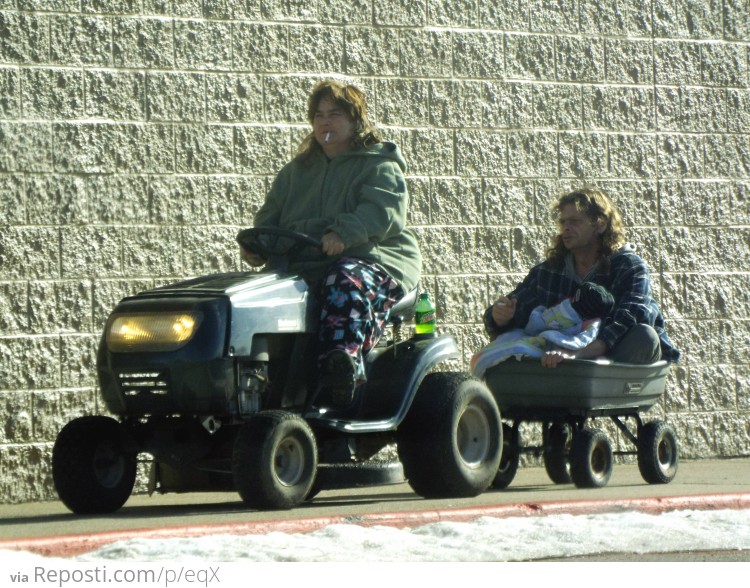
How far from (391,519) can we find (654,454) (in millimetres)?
2756

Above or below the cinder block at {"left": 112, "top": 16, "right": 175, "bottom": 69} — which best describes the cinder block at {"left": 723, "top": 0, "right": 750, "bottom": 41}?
above

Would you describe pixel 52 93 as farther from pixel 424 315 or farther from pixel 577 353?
pixel 577 353

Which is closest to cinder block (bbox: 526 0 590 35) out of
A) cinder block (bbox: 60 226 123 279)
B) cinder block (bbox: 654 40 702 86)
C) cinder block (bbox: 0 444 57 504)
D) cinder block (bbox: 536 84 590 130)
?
cinder block (bbox: 536 84 590 130)

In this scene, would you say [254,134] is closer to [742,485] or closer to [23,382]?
[23,382]

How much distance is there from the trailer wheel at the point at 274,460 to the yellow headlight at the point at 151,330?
497 millimetres

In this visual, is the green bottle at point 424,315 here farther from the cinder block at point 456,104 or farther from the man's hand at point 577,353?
the cinder block at point 456,104

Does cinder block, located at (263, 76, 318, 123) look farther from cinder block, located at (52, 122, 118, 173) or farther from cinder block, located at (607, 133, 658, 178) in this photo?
cinder block, located at (607, 133, 658, 178)

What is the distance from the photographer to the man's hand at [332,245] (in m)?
7.09

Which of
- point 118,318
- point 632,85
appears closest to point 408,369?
point 118,318

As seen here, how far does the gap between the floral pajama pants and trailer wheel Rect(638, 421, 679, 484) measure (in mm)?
2128

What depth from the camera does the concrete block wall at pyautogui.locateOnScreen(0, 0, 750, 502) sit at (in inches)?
331

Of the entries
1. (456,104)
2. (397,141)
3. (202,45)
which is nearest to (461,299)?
(397,141)

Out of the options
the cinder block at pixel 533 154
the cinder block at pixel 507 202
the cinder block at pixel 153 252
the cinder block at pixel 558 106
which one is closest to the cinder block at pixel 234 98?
the cinder block at pixel 153 252

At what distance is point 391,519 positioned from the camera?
245 inches
